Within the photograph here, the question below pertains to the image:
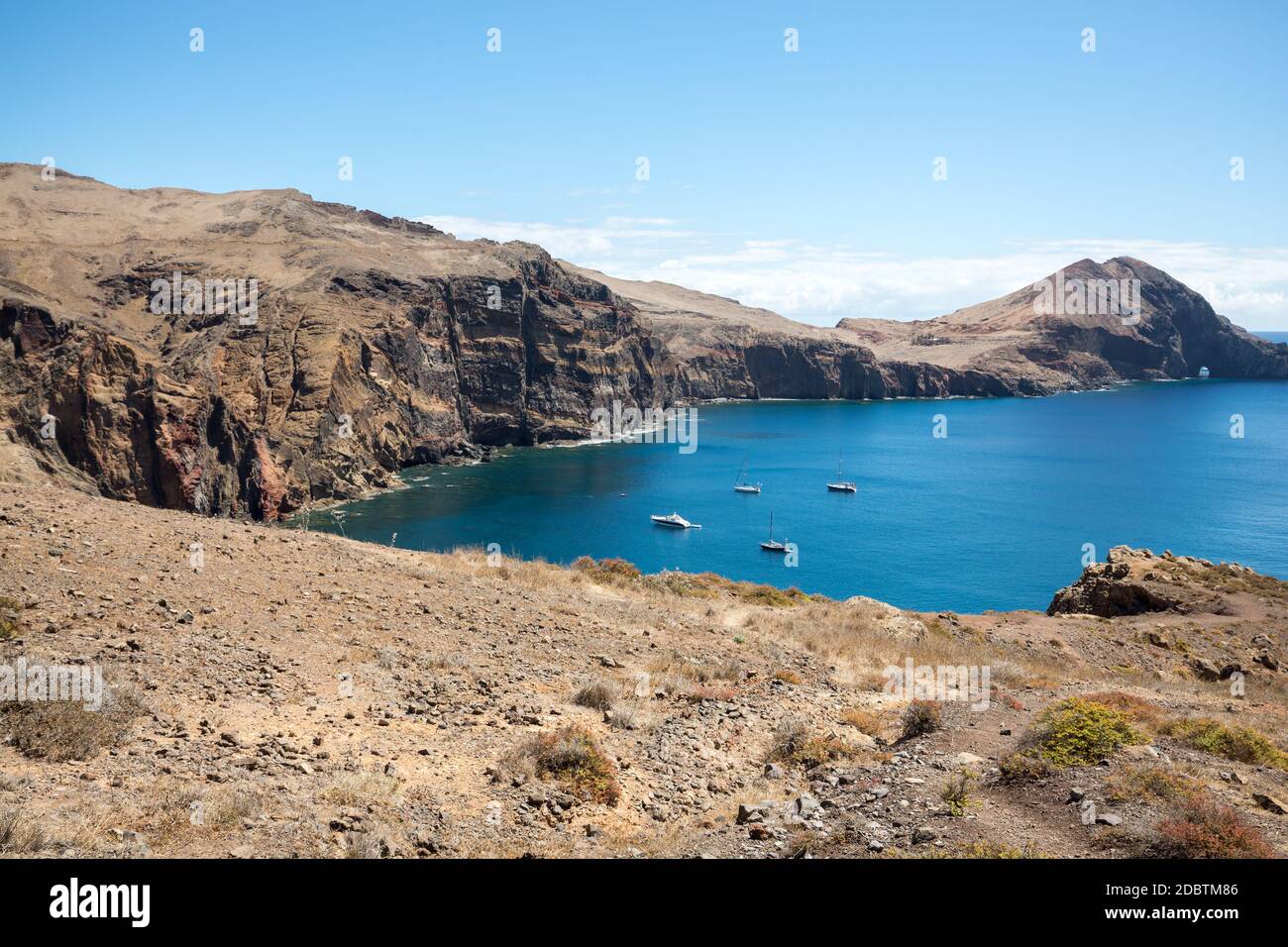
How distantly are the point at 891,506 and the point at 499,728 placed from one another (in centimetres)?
8457

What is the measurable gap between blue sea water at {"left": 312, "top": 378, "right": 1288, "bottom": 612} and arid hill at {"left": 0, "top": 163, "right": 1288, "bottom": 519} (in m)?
8.58

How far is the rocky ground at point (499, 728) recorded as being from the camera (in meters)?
9.84

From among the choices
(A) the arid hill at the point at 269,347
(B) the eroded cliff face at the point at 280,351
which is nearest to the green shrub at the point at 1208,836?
(A) the arid hill at the point at 269,347

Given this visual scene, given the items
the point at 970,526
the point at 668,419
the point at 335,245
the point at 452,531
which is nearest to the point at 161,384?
the point at 452,531

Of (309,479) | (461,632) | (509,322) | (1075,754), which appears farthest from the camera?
(509,322)

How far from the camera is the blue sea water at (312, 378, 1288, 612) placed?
69.5 m

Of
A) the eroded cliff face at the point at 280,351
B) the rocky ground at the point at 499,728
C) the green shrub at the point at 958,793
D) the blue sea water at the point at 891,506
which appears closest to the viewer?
the rocky ground at the point at 499,728

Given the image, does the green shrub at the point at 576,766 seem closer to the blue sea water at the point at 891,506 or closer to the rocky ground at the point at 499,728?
the rocky ground at the point at 499,728

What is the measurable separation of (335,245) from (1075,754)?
13208cm

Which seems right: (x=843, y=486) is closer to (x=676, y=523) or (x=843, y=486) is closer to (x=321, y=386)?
(x=676, y=523)

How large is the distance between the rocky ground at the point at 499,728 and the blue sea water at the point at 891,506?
43.5m

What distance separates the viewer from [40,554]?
16141 mm

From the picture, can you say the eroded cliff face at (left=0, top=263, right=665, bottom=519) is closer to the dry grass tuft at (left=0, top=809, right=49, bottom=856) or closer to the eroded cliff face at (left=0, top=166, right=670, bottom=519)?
the eroded cliff face at (left=0, top=166, right=670, bottom=519)
